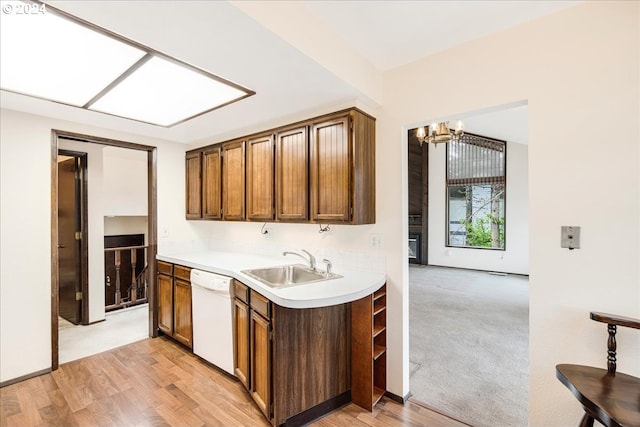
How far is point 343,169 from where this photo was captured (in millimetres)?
2299

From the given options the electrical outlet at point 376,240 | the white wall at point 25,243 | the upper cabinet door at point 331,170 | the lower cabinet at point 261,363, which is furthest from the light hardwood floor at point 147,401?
the upper cabinet door at point 331,170

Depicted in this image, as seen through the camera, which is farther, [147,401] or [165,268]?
[165,268]

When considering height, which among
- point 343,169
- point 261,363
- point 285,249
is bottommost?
point 261,363

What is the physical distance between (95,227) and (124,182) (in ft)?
3.89

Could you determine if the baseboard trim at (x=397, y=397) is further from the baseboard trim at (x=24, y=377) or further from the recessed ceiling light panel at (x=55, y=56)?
the baseboard trim at (x=24, y=377)

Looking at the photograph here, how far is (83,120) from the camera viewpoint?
9.52 ft

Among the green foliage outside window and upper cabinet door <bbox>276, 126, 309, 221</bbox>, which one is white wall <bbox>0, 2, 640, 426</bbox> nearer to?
upper cabinet door <bbox>276, 126, 309, 221</bbox>

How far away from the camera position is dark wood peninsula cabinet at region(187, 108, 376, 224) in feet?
7.50

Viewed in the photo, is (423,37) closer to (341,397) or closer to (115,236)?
(341,397)

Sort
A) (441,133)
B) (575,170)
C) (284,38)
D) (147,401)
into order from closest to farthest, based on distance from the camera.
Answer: (284,38)
(575,170)
(147,401)
(441,133)

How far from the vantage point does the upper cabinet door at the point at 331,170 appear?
7.50 ft

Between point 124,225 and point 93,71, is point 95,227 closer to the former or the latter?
point 124,225

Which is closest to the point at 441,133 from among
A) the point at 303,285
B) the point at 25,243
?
the point at 303,285

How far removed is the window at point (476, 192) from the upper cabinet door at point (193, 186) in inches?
251
